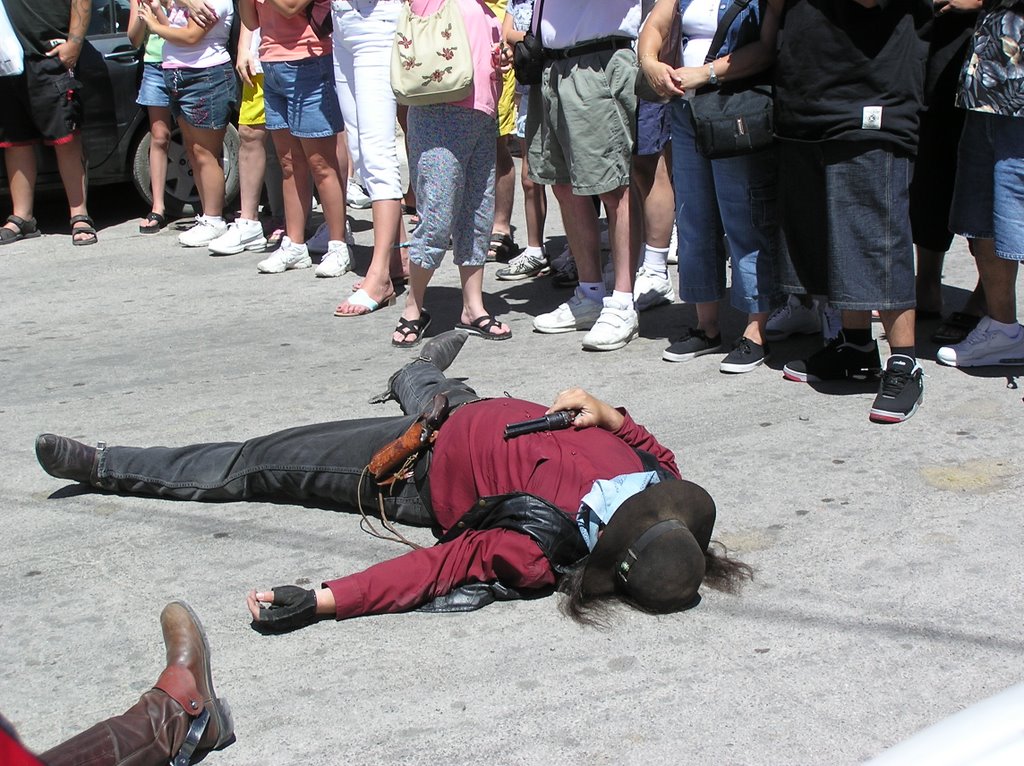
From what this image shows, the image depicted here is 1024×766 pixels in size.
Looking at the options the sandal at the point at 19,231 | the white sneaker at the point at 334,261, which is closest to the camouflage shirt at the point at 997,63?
the white sneaker at the point at 334,261

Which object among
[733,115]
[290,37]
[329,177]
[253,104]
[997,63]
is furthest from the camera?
[253,104]

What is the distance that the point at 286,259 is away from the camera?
776cm

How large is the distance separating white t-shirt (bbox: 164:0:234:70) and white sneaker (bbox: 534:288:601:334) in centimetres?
331

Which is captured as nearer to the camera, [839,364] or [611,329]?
[839,364]

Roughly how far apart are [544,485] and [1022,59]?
2629 millimetres

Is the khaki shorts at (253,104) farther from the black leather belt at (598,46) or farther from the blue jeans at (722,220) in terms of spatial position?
the blue jeans at (722,220)

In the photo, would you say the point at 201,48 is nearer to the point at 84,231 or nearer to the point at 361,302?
the point at 84,231

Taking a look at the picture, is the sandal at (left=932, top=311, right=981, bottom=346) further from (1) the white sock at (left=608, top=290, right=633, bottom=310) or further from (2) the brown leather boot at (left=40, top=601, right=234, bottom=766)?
(2) the brown leather boot at (left=40, top=601, right=234, bottom=766)

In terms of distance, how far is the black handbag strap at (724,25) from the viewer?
5.26 meters

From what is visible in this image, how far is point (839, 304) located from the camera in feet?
16.7

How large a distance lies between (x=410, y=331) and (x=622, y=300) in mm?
1056

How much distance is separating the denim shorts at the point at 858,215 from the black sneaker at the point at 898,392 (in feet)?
0.76

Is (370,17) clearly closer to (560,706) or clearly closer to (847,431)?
(847,431)

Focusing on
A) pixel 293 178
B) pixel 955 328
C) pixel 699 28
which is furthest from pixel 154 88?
pixel 955 328
